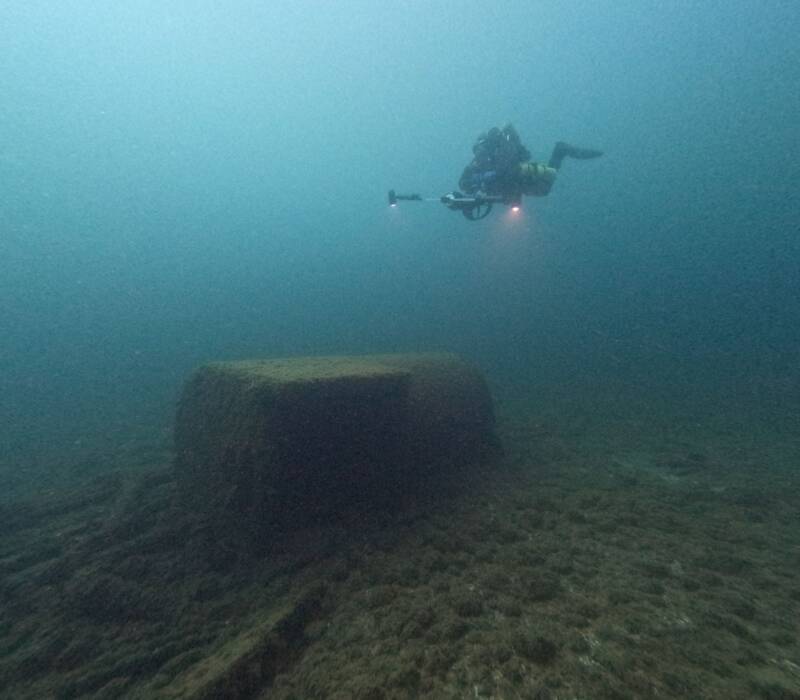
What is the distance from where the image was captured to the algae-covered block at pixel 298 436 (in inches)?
149

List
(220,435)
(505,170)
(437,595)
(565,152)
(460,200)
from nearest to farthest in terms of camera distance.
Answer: (437,595), (220,435), (460,200), (505,170), (565,152)

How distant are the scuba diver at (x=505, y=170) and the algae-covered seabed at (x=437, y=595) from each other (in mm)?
5818

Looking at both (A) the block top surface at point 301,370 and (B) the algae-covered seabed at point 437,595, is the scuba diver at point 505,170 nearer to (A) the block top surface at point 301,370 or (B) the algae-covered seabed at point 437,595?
(A) the block top surface at point 301,370

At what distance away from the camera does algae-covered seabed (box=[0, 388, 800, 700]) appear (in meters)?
2.24

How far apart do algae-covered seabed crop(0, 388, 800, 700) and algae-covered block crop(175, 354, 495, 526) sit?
0.34 meters

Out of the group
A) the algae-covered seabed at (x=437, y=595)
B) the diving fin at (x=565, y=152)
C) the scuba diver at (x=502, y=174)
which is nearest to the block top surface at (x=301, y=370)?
the algae-covered seabed at (x=437, y=595)

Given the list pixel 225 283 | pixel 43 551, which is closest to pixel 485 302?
pixel 225 283

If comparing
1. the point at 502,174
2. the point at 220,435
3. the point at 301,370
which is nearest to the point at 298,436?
the point at 301,370

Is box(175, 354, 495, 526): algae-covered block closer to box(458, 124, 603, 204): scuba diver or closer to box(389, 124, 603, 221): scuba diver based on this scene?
box(389, 124, 603, 221): scuba diver

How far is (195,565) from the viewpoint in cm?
384

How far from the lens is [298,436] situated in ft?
12.6

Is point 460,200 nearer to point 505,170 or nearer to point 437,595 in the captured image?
point 505,170

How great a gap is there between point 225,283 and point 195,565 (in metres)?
54.0

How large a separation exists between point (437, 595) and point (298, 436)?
5.74ft
